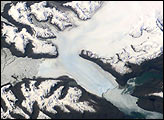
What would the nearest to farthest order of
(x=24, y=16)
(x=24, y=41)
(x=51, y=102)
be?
1. (x=51, y=102)
2. (x=24, y=41)
3. (x=24, y=16)

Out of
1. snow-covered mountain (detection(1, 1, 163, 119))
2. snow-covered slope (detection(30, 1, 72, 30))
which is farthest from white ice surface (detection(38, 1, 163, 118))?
snow-covered slope (detection(30, 1, 72, 30))

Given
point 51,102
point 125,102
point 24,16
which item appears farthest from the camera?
point 24,16

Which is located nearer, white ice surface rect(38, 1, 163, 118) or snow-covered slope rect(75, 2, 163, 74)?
white ice surface rect(38, 1, 163, 118)

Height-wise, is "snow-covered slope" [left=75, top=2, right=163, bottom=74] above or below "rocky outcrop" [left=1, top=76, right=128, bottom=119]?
above

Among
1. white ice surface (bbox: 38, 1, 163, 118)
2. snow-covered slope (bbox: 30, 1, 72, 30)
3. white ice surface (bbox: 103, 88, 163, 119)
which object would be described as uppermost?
snow-covered slope (bbox: 30, 1, 72, 30)

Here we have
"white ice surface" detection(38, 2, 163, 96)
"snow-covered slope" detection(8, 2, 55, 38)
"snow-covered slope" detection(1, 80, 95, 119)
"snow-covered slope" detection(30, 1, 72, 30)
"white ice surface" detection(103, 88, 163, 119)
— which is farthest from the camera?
"snow-covered slope" detection(30, 1, 72, 30)

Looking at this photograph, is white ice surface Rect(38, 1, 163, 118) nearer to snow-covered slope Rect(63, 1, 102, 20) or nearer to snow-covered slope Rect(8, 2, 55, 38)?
snow-covered slope Rect(63, 1, 102, 20)

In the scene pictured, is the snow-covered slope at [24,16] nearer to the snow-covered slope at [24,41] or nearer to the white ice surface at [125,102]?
the snow-covered slope at [24,41]

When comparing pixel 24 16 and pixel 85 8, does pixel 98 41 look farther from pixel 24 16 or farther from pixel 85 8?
pixel 24 16

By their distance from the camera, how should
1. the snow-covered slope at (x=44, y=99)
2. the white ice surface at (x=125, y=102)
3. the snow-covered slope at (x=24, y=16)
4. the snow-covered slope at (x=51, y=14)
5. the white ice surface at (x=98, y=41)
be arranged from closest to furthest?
the snow-covered slope at (x=44, y=99)
the white ice surface at (x=125, y=102)
the white ice surface at (x=98, y=41)
the snow-covered slope at (x=24, y=16)
the snow-covered slope at (x=51, y=14)

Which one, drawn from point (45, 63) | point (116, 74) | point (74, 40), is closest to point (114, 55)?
point (116, 74)

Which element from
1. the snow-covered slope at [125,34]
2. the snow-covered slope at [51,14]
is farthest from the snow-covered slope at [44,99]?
the snow-covered slope at [51,14]

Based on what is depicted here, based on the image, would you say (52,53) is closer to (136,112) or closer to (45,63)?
(45,63)

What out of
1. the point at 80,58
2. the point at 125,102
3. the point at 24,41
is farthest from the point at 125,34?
the point at 24,41
